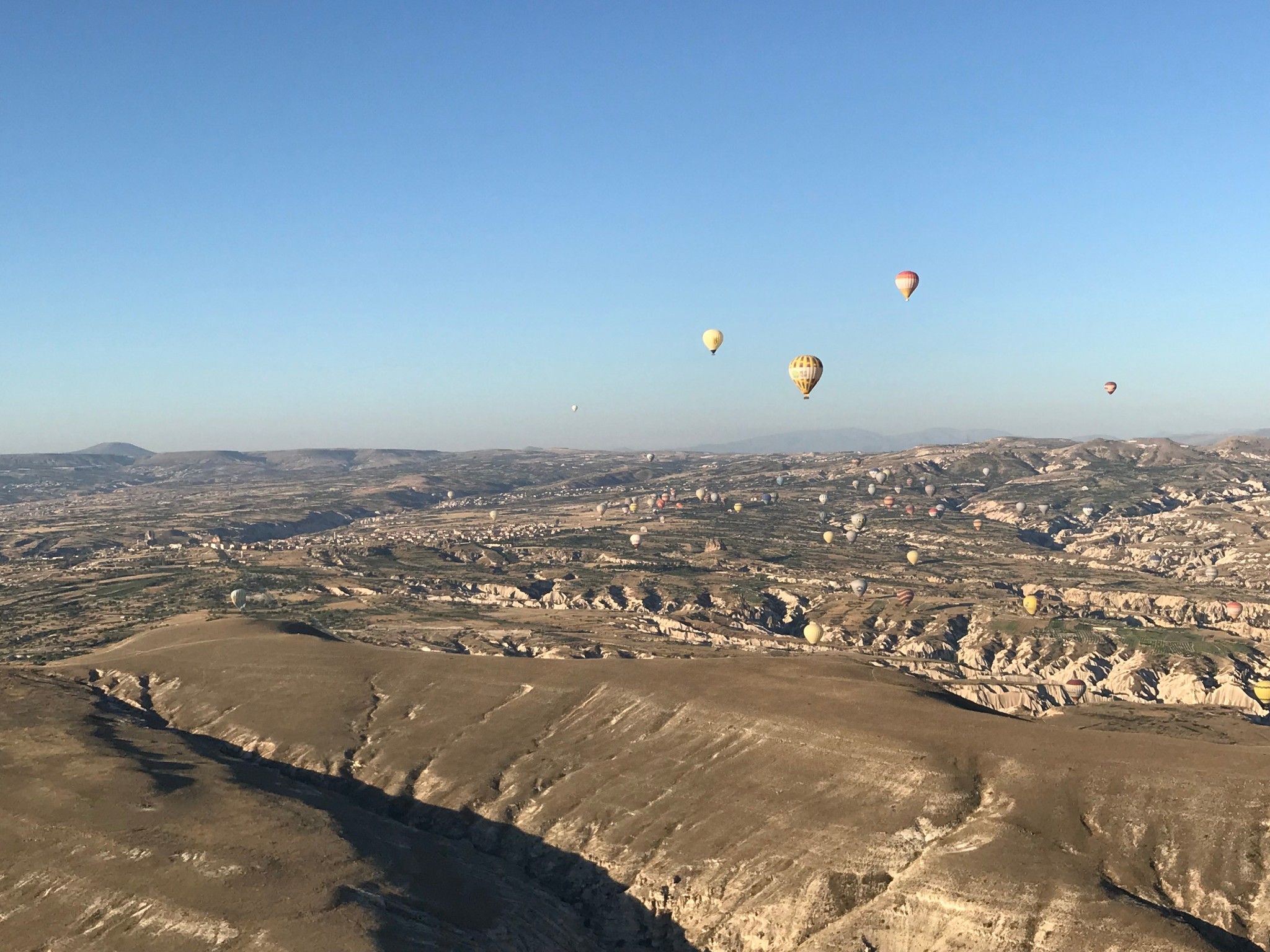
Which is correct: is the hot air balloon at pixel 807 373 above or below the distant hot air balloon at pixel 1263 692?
above

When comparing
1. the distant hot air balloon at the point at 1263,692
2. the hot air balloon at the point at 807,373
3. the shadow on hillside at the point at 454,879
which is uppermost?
the hot air balloon at the point at 807,373

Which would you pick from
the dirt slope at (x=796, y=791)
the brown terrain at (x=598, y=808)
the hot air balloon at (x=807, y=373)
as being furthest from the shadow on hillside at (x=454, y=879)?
the hot air balloon at (x=807, y=373)

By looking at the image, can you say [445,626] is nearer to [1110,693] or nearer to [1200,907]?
[1110,693]

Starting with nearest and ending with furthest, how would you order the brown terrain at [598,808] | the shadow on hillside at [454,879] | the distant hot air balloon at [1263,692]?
the brown terrain at [598,808], the shadow on hillside at [454,879], the distant hot air balloon at [1263,692]

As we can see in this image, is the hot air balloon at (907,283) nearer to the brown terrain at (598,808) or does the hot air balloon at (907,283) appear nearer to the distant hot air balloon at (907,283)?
the distant hot air balloon at (907,283)

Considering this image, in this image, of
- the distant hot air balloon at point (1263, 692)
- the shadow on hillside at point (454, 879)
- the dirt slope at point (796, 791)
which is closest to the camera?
the shadow on hillside at point (454, 879)

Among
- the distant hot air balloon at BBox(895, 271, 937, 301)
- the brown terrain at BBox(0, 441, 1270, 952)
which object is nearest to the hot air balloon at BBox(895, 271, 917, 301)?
the distant hot air balloon at BBox(895, 271, 937, 301)

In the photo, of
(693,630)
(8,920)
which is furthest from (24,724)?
(693,630)
